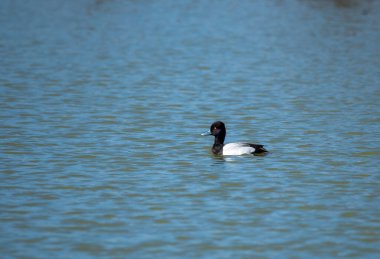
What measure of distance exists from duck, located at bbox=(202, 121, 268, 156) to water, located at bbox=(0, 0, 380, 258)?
0.62ft

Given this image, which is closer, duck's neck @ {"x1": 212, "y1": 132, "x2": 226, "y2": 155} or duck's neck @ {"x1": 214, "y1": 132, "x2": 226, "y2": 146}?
duck's neck @ {"x1": 212, "y1": 132, "x2": 226, "y2": 155}

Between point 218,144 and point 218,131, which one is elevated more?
point 218,131

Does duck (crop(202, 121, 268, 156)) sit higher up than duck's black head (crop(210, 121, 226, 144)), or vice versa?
duck's black head (crop(210, 121, 226, 144))

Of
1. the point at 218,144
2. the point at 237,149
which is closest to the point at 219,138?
the point at 218,144

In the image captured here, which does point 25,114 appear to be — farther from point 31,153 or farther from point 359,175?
point 359,175

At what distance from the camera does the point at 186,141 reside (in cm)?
1898

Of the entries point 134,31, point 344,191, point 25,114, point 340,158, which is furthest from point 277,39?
point 344,191

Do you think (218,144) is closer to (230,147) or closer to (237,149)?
(230,147)

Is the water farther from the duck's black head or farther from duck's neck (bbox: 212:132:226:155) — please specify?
the duck's black head

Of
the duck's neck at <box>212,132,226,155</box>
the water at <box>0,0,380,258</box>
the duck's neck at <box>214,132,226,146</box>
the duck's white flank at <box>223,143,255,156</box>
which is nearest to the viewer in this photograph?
the water at <box>0,0,380,258</box>

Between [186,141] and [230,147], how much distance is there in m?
1.96

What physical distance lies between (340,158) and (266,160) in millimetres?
1571

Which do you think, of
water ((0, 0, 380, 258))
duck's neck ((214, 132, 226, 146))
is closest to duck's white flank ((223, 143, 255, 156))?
water ((0, 0, 380, 258))

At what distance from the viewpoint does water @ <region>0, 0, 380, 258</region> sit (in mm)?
12195
